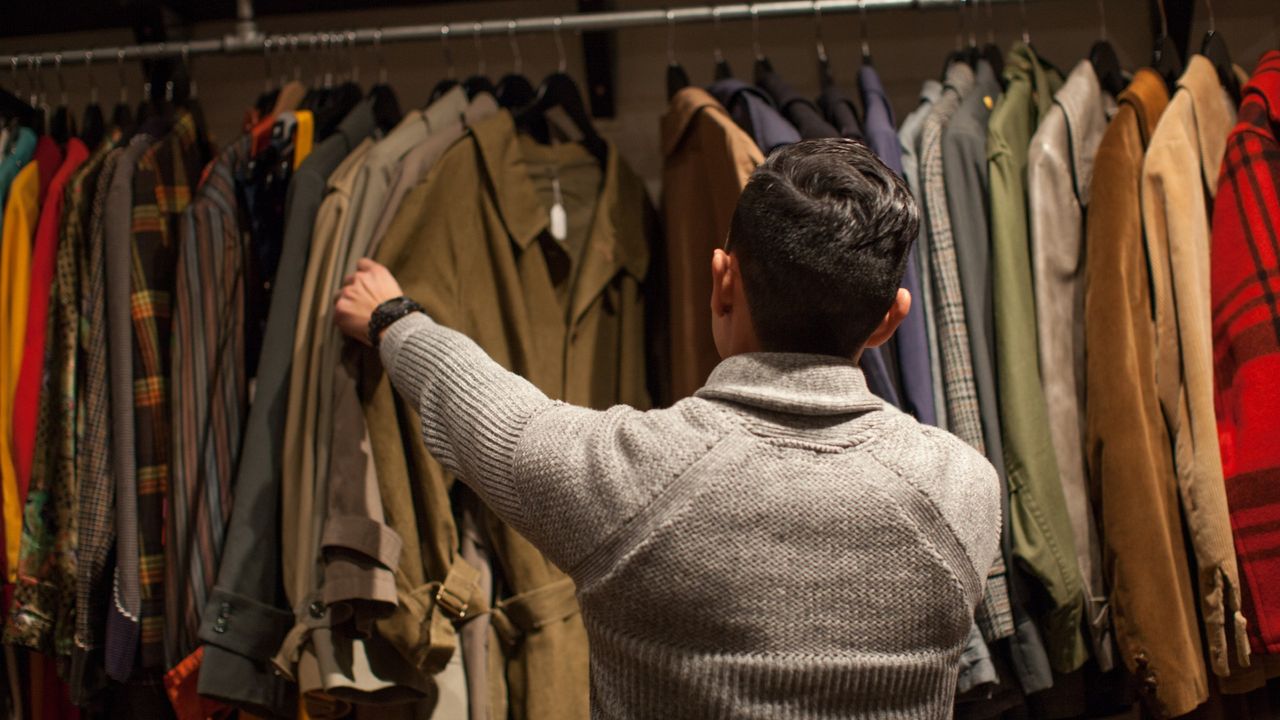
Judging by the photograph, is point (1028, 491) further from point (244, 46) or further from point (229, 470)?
point (244, 46)

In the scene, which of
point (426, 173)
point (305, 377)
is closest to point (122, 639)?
point (305, 377)

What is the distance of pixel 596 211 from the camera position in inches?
56.8

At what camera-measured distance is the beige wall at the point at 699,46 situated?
69.1 inches

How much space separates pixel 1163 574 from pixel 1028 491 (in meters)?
0.17

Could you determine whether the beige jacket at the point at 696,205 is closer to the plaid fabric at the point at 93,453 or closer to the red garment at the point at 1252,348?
the red garment at the point at 1252,348

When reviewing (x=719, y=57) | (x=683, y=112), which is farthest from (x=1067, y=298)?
(x=719, y=57)

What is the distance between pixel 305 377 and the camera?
123 centimetres

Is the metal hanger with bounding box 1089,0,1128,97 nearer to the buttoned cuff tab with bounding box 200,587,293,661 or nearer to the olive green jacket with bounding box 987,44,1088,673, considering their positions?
the olive green jacket with bounding box 987,44,1088,673

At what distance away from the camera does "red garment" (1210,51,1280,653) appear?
1151mm

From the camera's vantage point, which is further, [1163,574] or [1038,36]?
[1038,36]

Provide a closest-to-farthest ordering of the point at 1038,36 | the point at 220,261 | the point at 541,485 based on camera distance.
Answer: the point at 541,485, the point at 220,261, the point at 1038,36

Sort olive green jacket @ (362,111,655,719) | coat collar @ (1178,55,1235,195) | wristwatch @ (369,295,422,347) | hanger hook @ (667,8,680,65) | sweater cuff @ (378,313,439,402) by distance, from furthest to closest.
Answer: hanger hook @ (667,8,680,65), coat collar @ (1178,55,1235,195), olive green jacket @ (362,111,655,719), wristwatch @ (369,295,422,347), sweater cuff @ (378,313,439,402)

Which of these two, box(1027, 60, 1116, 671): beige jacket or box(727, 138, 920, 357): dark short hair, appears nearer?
box(727, 138, 920, 357): dark short hair

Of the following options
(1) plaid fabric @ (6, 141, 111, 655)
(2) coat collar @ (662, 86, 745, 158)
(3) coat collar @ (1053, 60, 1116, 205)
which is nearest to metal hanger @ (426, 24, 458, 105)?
(2) coat collar @ (662, 86, 745, 158)
